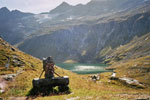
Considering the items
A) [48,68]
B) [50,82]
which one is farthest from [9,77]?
[50,82]

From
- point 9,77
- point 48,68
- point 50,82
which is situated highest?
point 48,68

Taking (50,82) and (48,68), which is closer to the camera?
(50,82)

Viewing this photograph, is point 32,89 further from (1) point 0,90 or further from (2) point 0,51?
(2) point 0,51

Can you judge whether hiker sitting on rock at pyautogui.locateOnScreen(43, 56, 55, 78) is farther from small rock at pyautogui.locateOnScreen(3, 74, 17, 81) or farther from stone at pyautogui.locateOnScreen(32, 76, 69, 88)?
small rock at pyautogui.locateOnScreen(3, 74, 17, 81)

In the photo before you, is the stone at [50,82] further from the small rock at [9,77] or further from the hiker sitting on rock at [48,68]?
the small rock at [9,77]

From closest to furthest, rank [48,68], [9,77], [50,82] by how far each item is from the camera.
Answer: [50,82]
[48,68]
[9,77]

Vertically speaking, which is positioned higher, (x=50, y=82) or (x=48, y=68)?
(x=48, y=68)

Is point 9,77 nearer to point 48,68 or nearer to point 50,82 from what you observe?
point 48,68

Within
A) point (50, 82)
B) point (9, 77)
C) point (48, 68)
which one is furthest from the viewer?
point (9, 77)

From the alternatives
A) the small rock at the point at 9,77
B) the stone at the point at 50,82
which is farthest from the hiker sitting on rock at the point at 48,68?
the small rock at the point at 9,77

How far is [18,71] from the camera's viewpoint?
123 feet

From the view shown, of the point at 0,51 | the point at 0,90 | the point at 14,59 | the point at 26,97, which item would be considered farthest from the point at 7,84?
the point at 0,51

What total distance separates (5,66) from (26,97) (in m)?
19.2

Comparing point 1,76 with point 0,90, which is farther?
point 1,76
